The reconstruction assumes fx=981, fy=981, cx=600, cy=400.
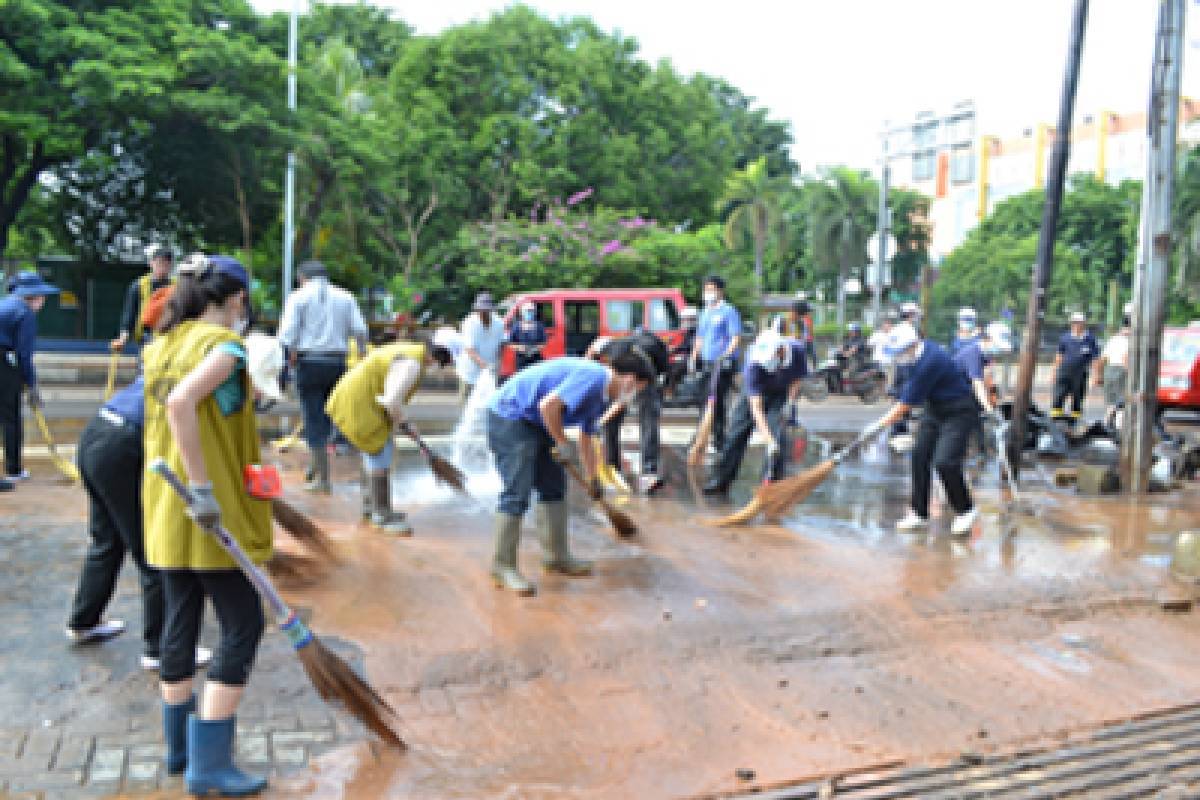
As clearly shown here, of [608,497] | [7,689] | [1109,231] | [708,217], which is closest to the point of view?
[7,689]

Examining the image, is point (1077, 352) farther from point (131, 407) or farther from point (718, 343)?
point (131, 407)

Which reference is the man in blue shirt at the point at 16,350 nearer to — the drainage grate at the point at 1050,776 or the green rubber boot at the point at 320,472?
the green rubber boot at the point at 320,472

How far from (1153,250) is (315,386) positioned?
7.43 meters

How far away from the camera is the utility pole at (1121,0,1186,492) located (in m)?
8.78

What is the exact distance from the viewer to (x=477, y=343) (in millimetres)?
10586

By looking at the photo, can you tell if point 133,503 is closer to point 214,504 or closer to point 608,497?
point 214,504

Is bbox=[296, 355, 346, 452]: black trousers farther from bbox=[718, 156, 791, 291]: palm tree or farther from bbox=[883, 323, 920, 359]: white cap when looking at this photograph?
bbox=[718, 156, 791, 291]: palm tree

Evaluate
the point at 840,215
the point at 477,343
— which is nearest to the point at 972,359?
the point at 477,343

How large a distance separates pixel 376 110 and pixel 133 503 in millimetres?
22893

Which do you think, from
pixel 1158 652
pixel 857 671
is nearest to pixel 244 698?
pixel 857 671

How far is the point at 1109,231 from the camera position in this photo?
48750 millimetres

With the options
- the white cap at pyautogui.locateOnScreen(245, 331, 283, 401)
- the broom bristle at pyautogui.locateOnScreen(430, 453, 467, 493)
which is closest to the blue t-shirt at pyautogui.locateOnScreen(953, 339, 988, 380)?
the broom bristle at pyautogui.locateOnScreen(430, 453, 467, 493)

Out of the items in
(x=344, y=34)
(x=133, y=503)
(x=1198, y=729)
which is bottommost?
(x=1198, y=729)

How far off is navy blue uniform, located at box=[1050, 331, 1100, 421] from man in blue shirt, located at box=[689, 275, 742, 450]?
673cm
